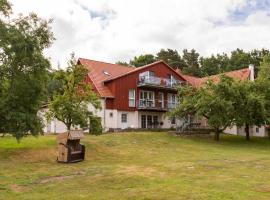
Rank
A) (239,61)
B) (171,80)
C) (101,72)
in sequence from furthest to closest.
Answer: (239,61) → (171,80) → (101,72)

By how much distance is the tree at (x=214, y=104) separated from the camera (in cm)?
3391

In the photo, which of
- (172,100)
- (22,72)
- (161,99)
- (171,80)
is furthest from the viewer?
(172,100)

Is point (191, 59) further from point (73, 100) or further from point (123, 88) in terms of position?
point (73, 100)

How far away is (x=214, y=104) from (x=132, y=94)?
11.7 meters

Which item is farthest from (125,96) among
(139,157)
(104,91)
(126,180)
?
(126,180)

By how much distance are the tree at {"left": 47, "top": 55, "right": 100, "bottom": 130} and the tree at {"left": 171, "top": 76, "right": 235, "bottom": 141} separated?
1046cm

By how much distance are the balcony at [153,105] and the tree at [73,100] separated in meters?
14.6

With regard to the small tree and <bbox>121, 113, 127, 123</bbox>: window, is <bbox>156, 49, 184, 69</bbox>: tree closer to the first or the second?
<bbox>121, 113, 127, 123</bbox>: window

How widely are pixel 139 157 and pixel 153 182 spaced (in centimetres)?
984

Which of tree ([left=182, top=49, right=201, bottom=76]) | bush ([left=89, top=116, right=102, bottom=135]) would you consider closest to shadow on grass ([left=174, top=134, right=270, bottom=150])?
bush ([left=89, top=116, right=102, bottom=135])

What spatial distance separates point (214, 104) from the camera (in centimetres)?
3384

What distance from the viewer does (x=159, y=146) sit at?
29.4 metres

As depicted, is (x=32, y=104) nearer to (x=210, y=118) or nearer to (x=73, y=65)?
(x=73, y=65)

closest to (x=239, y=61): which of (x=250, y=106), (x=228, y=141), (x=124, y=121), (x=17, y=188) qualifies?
(x=124, y=121)
